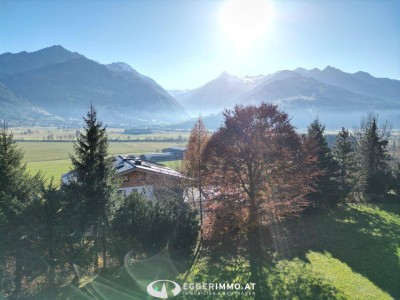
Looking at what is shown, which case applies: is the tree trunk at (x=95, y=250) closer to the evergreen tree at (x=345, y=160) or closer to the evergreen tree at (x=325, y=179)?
the evergreen tree at (x=325, y=179)

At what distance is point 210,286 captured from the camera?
16.4 meters

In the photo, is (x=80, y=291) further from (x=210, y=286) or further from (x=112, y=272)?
(x=210, y=286)

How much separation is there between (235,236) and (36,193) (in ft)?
50.7

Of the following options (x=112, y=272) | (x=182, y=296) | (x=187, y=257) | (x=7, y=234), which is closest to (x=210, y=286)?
(x=182, y=296)

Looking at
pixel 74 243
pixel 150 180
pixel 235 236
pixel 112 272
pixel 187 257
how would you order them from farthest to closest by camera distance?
pixel 150 180
pixel 235 236
pixel 187 257
pixel 112 272
pixel 74 243

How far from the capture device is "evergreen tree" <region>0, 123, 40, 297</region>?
15595 millimetres

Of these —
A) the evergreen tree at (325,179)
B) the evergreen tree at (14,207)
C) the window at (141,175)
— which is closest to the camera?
the evergreen tree at (14,207)

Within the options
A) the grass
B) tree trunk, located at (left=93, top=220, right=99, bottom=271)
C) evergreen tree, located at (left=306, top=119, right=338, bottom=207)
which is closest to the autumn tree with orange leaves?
the grass

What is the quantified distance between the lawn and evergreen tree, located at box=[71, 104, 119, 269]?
343cm

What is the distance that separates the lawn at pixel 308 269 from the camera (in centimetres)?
1577

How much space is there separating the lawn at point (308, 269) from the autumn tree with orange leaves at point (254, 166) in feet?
10.6

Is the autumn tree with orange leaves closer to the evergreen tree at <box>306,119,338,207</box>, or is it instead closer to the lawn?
the lawn

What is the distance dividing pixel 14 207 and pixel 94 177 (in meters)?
4.84

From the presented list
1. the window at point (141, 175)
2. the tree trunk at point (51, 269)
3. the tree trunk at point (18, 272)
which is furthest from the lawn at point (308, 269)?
the window at point (141, 175)
